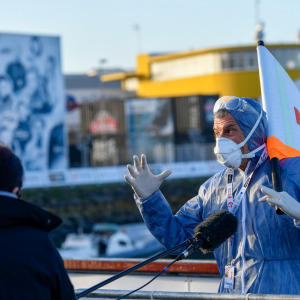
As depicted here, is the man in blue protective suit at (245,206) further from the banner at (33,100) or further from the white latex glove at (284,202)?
the banner at (33,100)

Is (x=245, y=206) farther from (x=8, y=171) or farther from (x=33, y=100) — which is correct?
(x=33, y=100)

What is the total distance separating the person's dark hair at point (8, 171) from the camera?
2.57 metres

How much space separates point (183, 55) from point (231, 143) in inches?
2269

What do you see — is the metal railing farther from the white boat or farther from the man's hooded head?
the white boat

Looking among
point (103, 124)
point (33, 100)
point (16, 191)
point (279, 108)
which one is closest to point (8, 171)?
point (16, 191)

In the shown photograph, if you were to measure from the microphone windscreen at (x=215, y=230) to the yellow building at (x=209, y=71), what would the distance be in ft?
168

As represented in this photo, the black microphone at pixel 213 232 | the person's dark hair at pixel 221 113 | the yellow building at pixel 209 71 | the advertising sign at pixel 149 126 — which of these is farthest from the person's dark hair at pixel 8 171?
the yellow building at pixel 209 71

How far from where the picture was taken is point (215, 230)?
3184 millimetres

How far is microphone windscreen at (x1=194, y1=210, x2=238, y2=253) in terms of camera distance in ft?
10.4

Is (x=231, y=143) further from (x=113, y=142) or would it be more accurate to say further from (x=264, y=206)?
(x=113, y=142)

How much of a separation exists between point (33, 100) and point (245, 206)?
120 ft

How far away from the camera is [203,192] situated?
12.5 feet

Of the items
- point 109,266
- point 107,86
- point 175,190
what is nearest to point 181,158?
point 175,190

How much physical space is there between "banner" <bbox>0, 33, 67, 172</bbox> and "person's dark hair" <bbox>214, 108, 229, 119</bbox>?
116 ft
